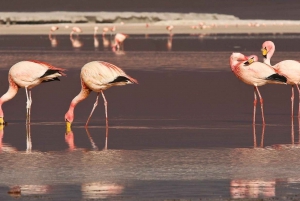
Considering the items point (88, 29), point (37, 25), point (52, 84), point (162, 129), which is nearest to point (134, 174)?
point (162, 129)

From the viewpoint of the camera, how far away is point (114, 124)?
45.8ft

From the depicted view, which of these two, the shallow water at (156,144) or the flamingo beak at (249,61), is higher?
the flamingo beak at (249,61)

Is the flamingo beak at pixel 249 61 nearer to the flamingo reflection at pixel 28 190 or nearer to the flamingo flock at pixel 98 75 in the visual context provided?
the flamingo flock at pixel 98 75

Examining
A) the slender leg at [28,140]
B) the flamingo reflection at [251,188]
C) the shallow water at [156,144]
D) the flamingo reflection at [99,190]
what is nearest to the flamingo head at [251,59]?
the shallow water at [156,144]

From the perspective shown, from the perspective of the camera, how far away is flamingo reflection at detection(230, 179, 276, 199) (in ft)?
28.1

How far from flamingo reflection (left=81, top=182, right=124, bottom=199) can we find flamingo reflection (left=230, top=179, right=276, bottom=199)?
1.06 meters

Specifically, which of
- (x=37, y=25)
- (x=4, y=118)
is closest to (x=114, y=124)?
(x=4, y=118)

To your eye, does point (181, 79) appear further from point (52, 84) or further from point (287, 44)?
point (287, 44)

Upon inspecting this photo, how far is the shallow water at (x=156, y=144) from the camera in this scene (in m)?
9.01

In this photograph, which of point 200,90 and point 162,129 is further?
point 200,90

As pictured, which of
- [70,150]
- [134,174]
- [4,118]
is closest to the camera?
[134,174]

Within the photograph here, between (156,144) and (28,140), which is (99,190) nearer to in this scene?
(156,144)

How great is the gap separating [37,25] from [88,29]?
5.29 m

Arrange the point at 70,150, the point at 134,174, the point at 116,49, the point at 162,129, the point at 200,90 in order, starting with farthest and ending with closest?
the point at 116,49, the point at 200,90, the point at 162,129, the point at 70,150, the point at 134,174
